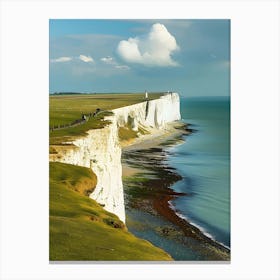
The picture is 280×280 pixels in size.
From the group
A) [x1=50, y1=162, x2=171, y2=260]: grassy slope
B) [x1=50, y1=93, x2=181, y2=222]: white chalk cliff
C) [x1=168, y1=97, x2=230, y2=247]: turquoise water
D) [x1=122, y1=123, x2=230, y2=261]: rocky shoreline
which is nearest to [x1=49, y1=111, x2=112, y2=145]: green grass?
[x1=50, y1=93, x2=181, y2=222]: white chalk cliff

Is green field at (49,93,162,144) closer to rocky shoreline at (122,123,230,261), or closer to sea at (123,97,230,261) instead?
sea at (123,97,230,261)

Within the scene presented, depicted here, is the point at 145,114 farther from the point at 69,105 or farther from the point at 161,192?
the point at 69,105

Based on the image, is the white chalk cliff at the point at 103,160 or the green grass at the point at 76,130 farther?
the white chalk cliff at the point at 103,160

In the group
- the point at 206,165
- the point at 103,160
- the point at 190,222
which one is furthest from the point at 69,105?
the point at 190,222

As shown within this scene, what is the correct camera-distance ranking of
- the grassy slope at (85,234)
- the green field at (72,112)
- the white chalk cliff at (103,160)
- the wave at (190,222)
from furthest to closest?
the wave at (190,222), the white chalk cliff at (103,160), the green field at (72,112), the grassy slope at (85,234)
